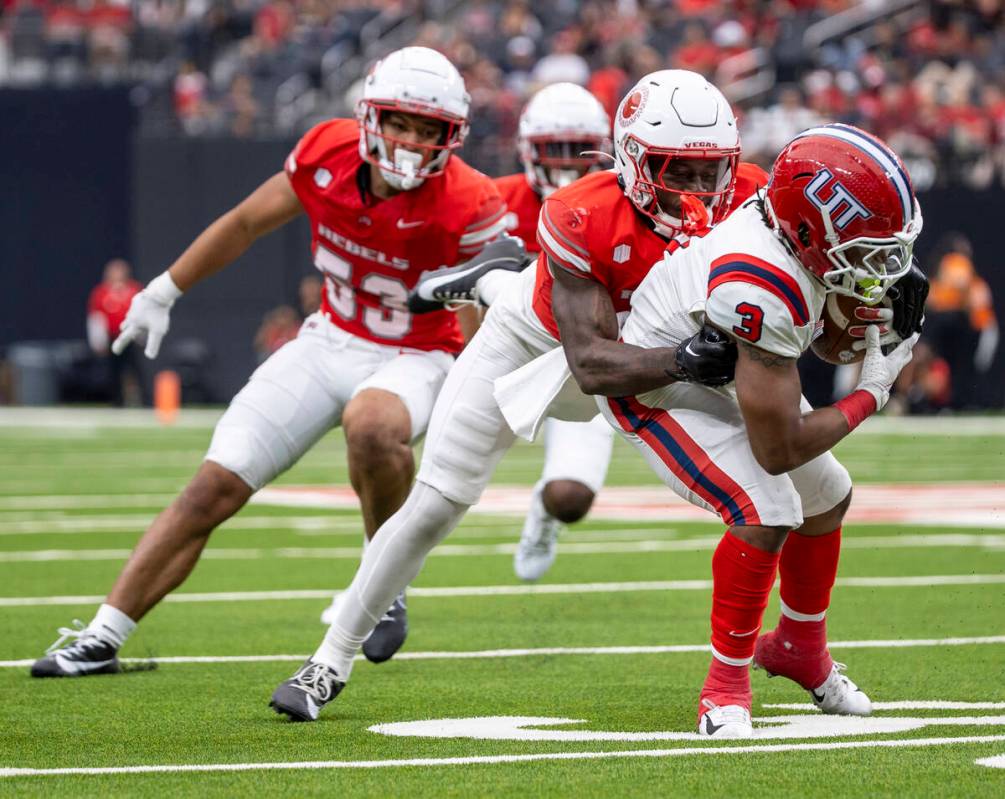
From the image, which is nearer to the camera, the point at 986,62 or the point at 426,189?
the point at 426,189

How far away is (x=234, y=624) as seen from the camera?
620 centimetres

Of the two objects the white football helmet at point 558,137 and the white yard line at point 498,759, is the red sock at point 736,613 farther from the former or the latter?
the white football helmet at point 558,137

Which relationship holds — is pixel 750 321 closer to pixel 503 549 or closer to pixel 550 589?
pixel 550 589

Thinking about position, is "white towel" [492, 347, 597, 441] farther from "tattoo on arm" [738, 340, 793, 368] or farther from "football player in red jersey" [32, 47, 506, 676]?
"football player in red jersey" [32, 47, 506, 676]

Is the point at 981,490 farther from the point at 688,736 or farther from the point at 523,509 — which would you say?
the point at 688,736

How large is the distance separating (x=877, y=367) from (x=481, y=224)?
1771 millimetres

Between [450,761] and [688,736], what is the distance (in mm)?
597

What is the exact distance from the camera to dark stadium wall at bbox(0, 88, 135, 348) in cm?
2020

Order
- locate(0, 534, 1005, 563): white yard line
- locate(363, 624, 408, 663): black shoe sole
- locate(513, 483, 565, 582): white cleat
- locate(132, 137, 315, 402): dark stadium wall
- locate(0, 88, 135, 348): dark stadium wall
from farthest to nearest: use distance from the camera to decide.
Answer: locate(0, 88, 135, 348): dark stadium wall, locate(132, 137, 315, 402): dark stadium wall, locate(0, 534, 1005, 563): white yard line, locate(513, 483, 565, 582): white cleat, locate(363, 624, 408, 663): black shoe sole

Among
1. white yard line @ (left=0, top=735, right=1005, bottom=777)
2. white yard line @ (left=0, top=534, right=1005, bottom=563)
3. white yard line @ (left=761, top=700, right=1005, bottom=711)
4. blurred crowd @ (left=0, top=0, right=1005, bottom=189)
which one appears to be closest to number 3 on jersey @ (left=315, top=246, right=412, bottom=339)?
white yard line @ (left=761, top=700, right=1005, bottom=711)

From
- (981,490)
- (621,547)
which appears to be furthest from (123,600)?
(981,490)

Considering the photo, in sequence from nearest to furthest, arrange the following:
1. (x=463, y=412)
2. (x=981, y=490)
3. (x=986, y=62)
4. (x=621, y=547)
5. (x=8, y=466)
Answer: (x=463, y=412) < (x=621, y=547) < (x=981, y=490) < (x=8, y=466) < (x=986, y=62)

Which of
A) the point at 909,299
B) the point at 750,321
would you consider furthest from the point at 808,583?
the point at 750,321

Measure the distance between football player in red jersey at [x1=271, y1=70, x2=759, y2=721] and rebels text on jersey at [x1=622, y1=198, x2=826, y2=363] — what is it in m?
0.10
